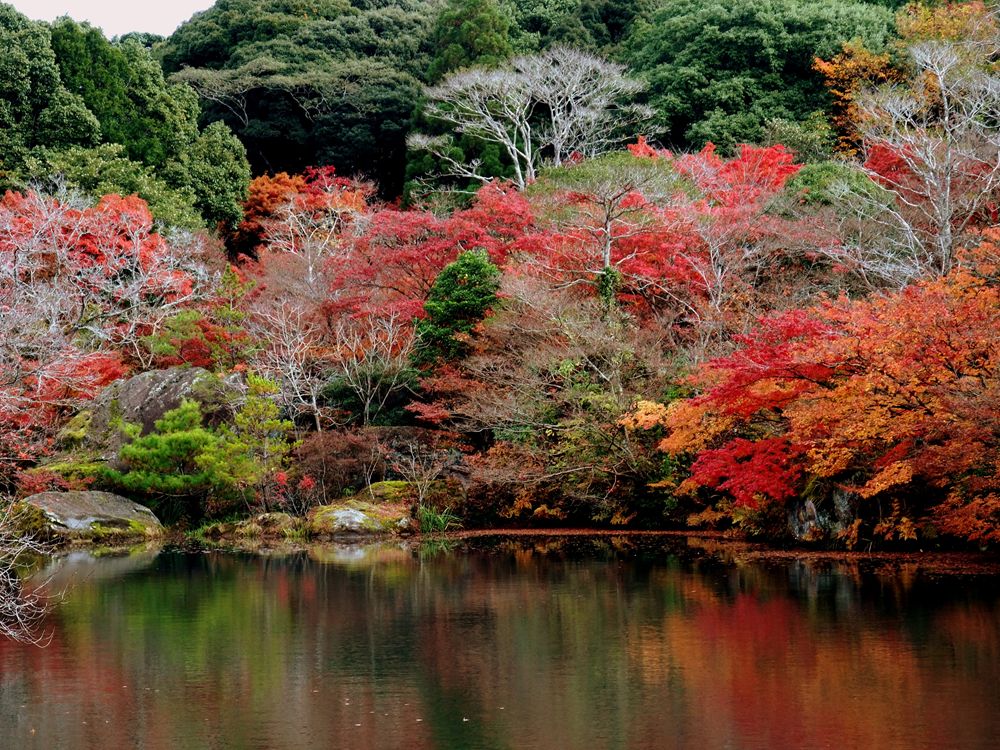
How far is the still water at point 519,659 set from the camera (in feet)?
28.5

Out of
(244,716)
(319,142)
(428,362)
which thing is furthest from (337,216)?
(244,716)

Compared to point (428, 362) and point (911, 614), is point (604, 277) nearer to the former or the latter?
point (428, 362)

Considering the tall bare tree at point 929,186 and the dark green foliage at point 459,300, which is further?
the dark green foliage at point 459,300

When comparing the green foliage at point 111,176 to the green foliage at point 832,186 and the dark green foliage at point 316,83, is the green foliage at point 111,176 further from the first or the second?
the green foliage at point 832,186

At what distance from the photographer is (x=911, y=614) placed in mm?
12586

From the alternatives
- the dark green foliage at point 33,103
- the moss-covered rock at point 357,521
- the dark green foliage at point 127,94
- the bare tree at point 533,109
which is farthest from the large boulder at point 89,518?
the bare tree at point 533,109

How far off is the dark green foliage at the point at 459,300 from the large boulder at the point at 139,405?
426cm

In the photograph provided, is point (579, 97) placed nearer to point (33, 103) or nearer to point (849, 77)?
point (849, 77)

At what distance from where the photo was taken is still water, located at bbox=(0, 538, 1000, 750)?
8695 mm

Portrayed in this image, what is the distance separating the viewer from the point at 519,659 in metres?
11.2

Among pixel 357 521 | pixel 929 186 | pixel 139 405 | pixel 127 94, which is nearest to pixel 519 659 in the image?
pixel 357 521

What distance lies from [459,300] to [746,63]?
639 inches

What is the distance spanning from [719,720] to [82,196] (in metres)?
24.8

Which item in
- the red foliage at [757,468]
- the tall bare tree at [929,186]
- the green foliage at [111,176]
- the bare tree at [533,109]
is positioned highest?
the bare tree at [533,109]
